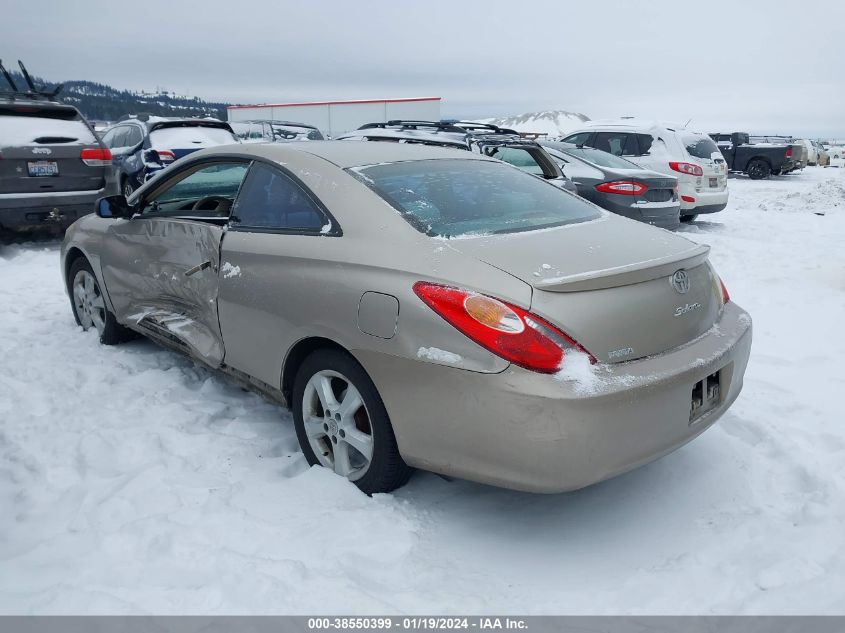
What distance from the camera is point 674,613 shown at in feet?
7.80

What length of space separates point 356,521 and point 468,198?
1563 millimetres

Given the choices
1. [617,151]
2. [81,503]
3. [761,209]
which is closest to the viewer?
[81,503]

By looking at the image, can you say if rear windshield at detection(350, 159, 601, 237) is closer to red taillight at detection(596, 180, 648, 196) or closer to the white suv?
red taillight at detection(596, 180, 648, 196)

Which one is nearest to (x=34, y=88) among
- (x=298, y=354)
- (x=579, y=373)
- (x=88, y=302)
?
(x=88, y=302)

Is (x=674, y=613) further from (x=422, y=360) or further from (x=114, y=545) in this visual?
(x=114, y=545)

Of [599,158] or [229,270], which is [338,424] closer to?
[229,270]

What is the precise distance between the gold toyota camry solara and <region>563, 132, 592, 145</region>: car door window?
966cm

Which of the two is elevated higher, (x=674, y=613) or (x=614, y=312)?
(x=614, y=312)

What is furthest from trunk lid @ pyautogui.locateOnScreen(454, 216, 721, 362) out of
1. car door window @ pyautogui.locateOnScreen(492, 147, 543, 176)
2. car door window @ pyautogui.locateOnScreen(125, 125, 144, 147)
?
car door window @ pyautogui.locateOnScreen(125, 125, 144, 147)

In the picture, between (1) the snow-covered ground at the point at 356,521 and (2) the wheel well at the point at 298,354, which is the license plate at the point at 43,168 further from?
(2) the wheel well at the point at 298,354

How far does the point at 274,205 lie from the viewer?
11.4 ft

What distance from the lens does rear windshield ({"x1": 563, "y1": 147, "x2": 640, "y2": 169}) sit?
400 inches
